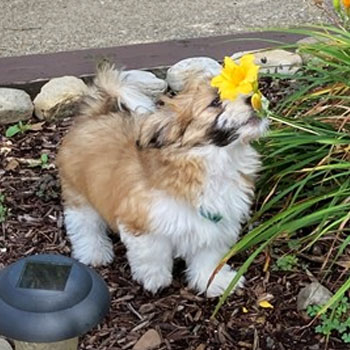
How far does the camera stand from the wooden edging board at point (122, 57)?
18.3 feet

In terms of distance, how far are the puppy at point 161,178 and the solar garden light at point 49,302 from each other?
0.98 meters

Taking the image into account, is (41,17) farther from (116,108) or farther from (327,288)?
(327,288)

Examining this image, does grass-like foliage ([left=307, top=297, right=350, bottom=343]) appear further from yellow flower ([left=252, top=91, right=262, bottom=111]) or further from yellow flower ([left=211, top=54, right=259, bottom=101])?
yellow flower ([left=211, top=54, right=259, bottom=101])

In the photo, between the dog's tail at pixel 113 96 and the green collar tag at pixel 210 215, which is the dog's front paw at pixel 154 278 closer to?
the green collar tag at pixel 210 215

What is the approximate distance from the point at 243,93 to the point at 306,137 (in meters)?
1.05

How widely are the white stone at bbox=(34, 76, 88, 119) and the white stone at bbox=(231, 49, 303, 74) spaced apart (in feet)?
3.16

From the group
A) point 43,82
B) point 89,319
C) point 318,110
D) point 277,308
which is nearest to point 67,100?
point 43,82

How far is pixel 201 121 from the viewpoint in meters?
3.44

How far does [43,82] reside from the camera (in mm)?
5516

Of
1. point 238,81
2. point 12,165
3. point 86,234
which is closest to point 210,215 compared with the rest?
point 238,81

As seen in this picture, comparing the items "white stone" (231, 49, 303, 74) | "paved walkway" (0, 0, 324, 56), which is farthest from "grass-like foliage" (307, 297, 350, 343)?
"paved walkway" (0, 0, 324, 56)

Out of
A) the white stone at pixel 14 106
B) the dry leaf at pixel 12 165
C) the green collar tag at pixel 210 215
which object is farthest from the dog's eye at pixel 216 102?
the white stone at pixel 14 106

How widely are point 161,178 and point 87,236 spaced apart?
78 centimetres

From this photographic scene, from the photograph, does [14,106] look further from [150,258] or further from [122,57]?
[150,258]
